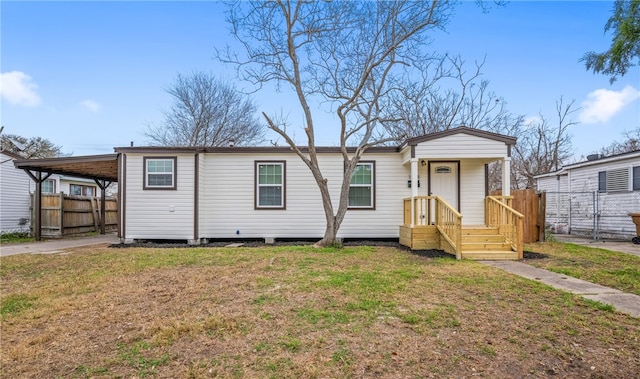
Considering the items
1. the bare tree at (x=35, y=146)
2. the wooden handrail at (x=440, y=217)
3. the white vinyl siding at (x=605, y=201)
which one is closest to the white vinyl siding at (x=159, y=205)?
the wooden handrail at (x=440, y=217)

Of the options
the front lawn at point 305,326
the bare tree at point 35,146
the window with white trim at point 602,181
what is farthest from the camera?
the bare tree at point 35,146

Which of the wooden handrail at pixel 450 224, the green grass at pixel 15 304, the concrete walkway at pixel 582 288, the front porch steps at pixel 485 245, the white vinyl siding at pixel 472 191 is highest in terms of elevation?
the white vinyl siding at pixel 472 191

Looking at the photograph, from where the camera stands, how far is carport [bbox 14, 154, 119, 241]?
34.7 feet

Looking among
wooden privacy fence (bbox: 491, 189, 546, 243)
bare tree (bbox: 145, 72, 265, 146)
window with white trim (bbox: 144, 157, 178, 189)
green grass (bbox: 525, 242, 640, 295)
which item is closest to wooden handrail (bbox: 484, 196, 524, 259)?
green grass (bbox: 525, 242, 640, 295)

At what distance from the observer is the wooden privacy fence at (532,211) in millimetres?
10508

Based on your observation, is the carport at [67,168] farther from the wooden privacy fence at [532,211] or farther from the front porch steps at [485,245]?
the wooden privacy fence at [532,211]

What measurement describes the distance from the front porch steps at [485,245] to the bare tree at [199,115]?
A: 18366 mm

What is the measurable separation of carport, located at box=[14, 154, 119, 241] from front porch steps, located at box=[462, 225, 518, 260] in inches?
408

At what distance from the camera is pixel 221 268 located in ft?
20.2

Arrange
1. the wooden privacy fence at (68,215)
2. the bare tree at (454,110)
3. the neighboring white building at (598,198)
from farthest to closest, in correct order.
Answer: the bare tree at (454,110)
the wooden privacy fence at (68,215)
the neighboring white building at (598,198)

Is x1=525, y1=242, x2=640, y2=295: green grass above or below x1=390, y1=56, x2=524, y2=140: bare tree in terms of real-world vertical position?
below

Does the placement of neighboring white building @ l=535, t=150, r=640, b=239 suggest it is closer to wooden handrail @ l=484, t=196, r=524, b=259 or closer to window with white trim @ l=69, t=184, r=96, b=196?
wooden handrail @ l=484, t=196, r=524, b=259

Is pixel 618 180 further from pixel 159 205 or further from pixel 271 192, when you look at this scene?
pixel 159 205

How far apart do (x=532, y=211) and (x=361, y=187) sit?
214 inches
